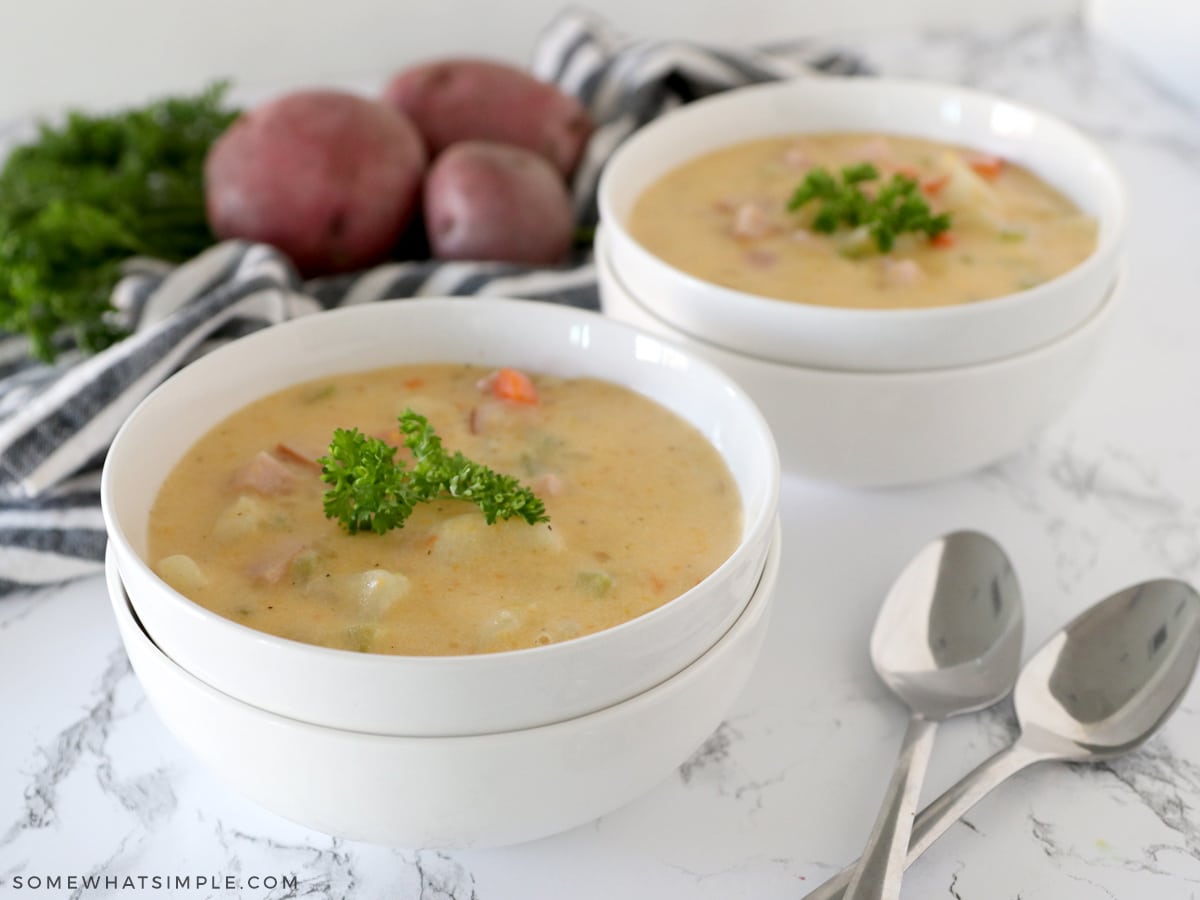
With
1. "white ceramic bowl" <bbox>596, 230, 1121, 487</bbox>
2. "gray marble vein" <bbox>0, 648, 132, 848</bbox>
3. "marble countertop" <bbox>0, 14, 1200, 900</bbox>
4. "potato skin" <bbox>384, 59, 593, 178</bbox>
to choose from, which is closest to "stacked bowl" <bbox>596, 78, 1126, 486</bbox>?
"white ceramic bowl" <bbox>596, 230, 1121, 487</bbox>

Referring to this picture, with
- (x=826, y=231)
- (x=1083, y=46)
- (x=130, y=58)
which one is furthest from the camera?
(x=1083, y=46)

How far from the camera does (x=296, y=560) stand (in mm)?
1301

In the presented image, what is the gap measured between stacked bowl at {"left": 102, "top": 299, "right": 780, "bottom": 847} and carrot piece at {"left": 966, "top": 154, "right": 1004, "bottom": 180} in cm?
94

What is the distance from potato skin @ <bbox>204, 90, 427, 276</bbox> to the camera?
224 centimetres

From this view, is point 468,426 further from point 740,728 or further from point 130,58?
point 130,58

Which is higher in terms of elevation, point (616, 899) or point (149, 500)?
point (149, 500)

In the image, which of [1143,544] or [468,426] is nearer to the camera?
[468,426]

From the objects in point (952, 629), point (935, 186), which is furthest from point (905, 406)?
point (935, 186)

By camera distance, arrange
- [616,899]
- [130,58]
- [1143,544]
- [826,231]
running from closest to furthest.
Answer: [616,899] < [1143,544] < [826,231] < [130,58]

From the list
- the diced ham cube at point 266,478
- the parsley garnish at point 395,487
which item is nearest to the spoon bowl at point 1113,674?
the parsley garnish at point 395,487

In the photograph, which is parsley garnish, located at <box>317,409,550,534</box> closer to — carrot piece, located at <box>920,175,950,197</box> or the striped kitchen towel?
the striped kitchen towel

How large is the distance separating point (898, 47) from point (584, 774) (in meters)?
2.62

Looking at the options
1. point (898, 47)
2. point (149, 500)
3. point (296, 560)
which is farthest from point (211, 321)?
point (898, 47)

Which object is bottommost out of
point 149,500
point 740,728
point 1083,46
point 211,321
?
point 1083,46
